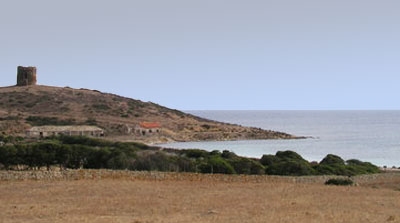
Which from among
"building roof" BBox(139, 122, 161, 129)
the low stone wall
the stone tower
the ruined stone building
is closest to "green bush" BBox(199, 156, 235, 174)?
the low stone wall

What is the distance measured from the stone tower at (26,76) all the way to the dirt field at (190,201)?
486 feet

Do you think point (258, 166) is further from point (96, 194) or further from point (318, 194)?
point (96, 194)

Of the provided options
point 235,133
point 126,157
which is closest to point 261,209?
point 126,157

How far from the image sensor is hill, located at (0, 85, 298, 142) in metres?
130

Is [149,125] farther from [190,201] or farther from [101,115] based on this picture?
[190,201]

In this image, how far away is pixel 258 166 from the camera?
158 feet

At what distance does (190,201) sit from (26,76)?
160 meters

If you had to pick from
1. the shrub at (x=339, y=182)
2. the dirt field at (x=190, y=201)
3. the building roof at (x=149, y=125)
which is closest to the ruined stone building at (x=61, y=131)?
the building roof at (x=149, y=125)

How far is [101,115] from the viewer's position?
147 metres

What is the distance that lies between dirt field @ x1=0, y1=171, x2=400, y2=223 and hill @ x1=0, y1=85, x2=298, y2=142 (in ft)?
292

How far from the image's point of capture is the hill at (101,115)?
13038 centimetres

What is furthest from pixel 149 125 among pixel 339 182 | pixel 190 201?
pixel 190 201

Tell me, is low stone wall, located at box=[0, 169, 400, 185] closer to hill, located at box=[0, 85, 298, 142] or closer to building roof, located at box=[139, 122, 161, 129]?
hill, located at box=[0, 85, 298, 142]

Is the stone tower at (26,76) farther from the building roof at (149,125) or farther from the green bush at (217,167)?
the green bush at (217,167)
